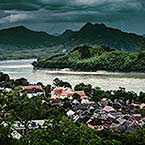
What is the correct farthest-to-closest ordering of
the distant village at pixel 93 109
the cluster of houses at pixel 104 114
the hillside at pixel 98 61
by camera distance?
1. the hillside at pixel 98 61
2. the cluster of houses at pixel 104 114
3. the distant village at pixel 93 109

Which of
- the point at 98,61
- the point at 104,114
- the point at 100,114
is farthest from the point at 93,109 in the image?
the point at 98,61

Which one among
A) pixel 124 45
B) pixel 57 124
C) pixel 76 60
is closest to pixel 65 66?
pixel 76 60

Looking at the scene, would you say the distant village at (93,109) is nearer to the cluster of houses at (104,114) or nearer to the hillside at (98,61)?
the cluster of houses at (104,114)

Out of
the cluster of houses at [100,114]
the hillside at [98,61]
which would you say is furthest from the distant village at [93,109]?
the hillside at [98,61]

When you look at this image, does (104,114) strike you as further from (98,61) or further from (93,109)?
(98,61)

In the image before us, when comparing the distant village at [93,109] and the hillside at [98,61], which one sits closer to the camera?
the distant village at [93,109]

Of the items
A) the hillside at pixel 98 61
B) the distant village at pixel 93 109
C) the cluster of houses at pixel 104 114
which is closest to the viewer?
the distant village at pixel 93 109

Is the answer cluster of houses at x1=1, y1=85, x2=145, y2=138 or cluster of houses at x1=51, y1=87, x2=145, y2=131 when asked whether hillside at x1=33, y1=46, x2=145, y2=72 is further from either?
cluster of houses at x1=51, y1=87, x2=145, y2=131
